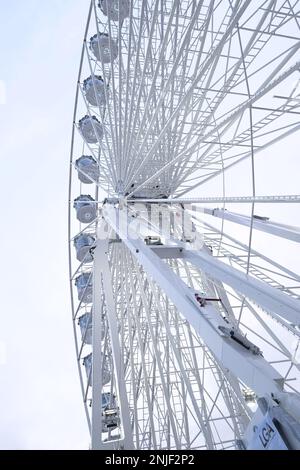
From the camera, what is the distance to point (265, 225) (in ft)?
22.4

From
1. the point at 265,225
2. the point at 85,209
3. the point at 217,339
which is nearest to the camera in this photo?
the point at 217,339

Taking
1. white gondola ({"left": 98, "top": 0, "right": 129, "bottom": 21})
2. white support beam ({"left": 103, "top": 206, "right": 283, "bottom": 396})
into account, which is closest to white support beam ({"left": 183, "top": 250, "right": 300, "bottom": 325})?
white support beam ({"left": 103, "top": 206, "right": 283, "bottom": 396})

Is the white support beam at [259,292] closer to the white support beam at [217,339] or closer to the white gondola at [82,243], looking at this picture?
the white support beam at [217,339]

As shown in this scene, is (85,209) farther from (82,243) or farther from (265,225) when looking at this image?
(265,225)

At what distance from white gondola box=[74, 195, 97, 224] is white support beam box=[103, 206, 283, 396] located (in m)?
8.99

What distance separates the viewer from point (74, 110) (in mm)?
13461

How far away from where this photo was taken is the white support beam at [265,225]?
6.03 meters

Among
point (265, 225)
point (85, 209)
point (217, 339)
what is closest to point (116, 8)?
point (85, 209)

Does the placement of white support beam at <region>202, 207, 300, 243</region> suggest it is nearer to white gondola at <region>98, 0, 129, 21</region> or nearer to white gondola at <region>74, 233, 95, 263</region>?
white gondola at <region>98, 0, 129, 21</region>

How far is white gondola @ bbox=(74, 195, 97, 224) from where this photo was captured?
47.5 ft

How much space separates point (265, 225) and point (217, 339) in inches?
154

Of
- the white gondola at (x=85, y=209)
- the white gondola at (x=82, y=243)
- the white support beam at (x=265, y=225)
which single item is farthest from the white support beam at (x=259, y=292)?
the white gondola at (x=85, y=209)

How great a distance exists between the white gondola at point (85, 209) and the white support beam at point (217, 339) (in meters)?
8.99
